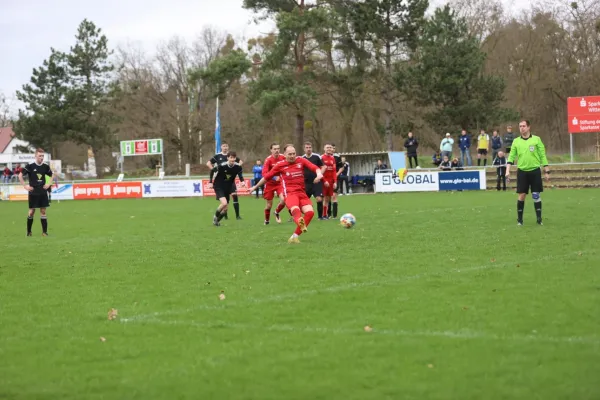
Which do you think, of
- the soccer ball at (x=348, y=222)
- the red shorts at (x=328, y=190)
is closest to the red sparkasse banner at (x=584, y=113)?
the red shorts at (x=328, y=190)

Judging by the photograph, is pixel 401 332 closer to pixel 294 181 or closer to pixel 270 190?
pixel 294 181

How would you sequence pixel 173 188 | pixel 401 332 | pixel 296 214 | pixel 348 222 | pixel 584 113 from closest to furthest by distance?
1. pixel 401 332
2. pixel 296 214
3. pixel 348 222
4. pixel 584 113
5. pixel 173 188

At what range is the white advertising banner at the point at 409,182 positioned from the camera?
3644cm

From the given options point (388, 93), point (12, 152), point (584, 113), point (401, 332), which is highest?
point (388, 93)

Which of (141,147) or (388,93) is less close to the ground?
(388,93)

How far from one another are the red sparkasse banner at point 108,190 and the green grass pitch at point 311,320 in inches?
1183

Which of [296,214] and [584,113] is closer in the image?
[296,214]

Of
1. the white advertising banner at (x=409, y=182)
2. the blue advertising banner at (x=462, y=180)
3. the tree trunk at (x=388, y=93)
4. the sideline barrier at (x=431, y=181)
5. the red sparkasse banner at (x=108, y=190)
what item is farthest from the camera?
the tree trunk at (x=388, y=93)

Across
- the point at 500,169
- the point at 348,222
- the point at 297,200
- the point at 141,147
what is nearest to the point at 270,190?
the point at 348,222

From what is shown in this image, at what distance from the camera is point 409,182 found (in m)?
36.9

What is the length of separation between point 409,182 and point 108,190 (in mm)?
18086

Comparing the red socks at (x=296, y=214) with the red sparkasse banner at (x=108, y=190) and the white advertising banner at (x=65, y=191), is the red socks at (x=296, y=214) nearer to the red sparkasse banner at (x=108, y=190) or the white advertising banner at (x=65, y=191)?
the red sparkasse banner at (x=108, y=190)

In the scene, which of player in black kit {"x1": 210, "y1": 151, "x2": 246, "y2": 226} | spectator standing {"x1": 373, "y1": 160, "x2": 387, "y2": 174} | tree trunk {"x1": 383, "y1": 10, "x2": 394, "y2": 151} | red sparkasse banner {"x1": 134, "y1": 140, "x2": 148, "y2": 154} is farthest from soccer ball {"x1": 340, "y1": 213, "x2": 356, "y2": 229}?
red sparkasse banner {"x1": 134, "y1": 140, "x2": 148, "y2": 154}

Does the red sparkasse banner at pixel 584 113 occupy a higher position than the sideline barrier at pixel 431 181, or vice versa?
the red sparkasse banner at pixel 584 113
